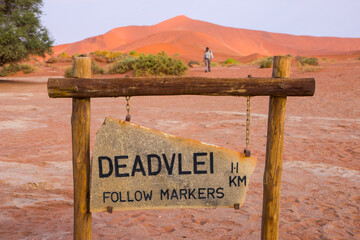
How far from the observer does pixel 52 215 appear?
414 centimetres

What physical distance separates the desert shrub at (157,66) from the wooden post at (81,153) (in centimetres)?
1851

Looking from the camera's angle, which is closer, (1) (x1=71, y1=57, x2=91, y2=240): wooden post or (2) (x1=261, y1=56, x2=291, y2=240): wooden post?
(1) (x1=71, y1=57, x2=91, y2=240): wooden post

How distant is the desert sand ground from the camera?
3.87m

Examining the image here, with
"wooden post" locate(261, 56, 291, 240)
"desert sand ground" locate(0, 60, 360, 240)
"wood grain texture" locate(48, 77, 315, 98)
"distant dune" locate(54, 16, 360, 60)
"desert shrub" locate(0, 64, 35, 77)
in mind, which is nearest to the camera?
"wood grain texture" locate(48, 77, 315, 98)

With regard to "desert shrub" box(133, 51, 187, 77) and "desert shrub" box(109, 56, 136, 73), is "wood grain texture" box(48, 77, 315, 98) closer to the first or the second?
"desert shrub" box(133, 51, 187, 77)

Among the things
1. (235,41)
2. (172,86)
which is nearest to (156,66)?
(172,86)

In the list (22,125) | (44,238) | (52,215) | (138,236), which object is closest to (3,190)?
(52,215)

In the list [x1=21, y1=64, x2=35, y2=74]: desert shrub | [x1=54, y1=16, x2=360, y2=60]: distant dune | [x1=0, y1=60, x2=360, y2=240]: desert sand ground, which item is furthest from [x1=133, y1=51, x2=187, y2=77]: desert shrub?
[x1=54, y1=16, x2=360, y2=60]: distant dune

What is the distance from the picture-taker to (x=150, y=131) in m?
2.73

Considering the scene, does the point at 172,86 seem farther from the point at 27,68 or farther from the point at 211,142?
the point at 27,68

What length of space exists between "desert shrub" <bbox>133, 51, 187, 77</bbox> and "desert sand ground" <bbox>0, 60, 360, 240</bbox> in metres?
9.40

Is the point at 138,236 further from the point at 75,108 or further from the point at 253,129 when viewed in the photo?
the point at 253,129

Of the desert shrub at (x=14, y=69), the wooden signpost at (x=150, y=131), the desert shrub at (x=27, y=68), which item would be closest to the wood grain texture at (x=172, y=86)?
the wooden signpost at (x=150, y=131)

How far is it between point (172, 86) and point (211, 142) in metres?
4.95
